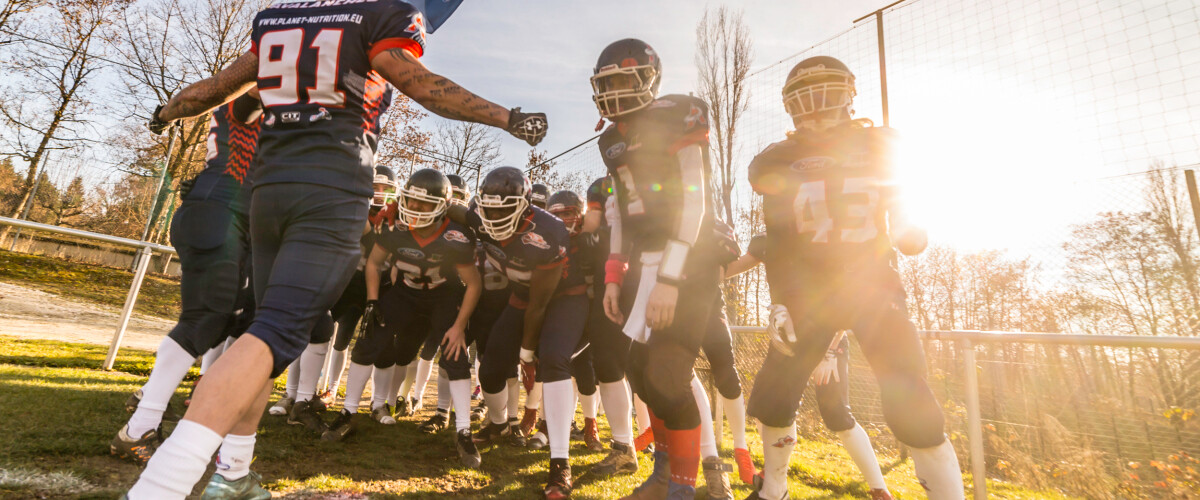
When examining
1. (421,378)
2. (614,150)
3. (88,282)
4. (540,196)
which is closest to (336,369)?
(421,378)

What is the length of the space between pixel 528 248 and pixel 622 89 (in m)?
1.51

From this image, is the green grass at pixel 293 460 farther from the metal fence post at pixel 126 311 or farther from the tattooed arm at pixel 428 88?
the tattooed arm at pixel 428 88

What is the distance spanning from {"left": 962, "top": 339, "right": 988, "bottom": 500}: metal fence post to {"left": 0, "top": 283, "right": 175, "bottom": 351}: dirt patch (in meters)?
10.5

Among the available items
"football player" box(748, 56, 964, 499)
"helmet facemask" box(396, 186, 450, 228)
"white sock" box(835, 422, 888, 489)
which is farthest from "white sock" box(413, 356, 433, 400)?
"white sock" box(835, 422, 888, 489)

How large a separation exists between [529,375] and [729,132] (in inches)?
497

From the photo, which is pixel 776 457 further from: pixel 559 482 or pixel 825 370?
pixel 559 482

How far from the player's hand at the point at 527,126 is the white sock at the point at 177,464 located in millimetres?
1280

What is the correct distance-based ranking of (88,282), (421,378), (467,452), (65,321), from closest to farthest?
(467,452)
(421,378)
(65,321)
(88,282)

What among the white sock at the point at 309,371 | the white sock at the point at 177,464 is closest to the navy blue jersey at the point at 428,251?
the white sock at the point at 309,371

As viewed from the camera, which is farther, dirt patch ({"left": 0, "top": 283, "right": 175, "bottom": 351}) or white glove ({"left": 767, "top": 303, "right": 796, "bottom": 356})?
dirt patch ({"left": 0, "top": 283, "right": 175, "bottom": 351})

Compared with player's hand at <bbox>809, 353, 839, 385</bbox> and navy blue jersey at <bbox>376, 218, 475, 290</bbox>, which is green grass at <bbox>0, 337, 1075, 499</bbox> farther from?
navy blue jersey at <bbox>376, 218, 475, 290</bbox>

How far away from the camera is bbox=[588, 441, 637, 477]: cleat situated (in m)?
3.62

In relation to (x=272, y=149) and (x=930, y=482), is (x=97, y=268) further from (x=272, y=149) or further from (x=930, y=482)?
(x=930, y=482)

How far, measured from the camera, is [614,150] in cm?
263
